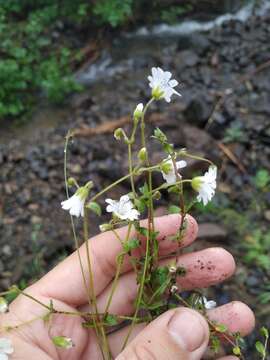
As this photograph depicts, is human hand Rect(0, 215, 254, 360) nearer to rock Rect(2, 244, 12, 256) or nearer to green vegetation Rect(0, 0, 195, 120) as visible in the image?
rock Rect(2, 244, 12, 256)

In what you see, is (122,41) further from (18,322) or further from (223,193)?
(18,322)

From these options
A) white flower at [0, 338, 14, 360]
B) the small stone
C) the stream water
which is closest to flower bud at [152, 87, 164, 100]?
white flower at [0, 338, 14, 360]

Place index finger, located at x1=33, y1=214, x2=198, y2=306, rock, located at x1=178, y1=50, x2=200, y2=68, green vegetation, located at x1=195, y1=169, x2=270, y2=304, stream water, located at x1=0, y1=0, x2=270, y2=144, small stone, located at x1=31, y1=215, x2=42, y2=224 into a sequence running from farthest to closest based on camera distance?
rock, located at x1=178, y1=50, x2=200, y2=68 < stream water, located at x1=0, y1=0, x2=270, y2=144 < small stone, located at x1=31, y1=215, x2=42, y2=224 < green vegetation, located at x1=195, y1=169, x2=270, y2=304 < index finger, located at x1=33, y1=214, x2=198, y2=306

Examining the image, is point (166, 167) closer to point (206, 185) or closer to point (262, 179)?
point (206, 185)

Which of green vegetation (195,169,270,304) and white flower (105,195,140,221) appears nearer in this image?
white flower (105,195,140,221)

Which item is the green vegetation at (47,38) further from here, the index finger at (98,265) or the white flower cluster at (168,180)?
the white flower cluster at (168,180)

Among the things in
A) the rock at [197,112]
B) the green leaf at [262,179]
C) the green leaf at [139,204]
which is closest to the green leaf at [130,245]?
the green leaf at [139,204]

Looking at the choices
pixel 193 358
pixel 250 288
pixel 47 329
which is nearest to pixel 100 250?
pixel 47 329
